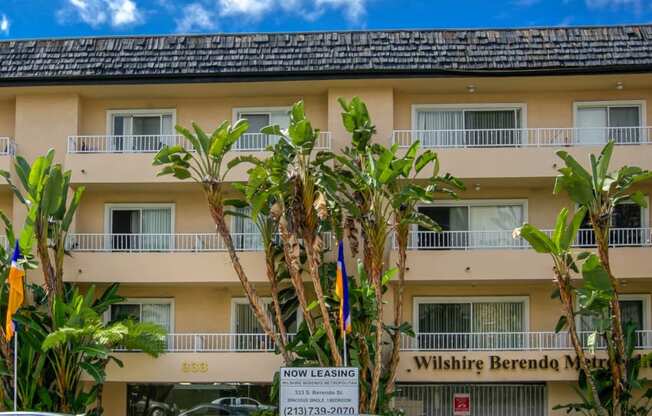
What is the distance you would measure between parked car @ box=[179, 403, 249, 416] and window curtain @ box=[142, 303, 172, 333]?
2.61 meters

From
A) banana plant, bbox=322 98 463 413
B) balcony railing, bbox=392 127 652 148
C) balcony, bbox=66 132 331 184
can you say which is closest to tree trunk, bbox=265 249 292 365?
banana plant, bbox=322 98 463 413

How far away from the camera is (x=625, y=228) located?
25.6m

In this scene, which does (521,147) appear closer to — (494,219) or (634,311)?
(494,219)

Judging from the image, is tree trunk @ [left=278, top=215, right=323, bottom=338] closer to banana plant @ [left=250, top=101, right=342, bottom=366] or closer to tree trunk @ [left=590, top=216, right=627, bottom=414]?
banana plant @ [left=250, top=101, right=342, bottom=366]

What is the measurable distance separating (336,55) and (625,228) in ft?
29.8

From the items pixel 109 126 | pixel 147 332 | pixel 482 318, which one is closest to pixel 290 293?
pixel 147 332

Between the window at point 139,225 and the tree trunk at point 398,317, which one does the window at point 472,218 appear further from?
the window at point 139,225

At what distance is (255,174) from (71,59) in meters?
7.60

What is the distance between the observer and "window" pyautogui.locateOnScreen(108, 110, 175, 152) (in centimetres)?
2716

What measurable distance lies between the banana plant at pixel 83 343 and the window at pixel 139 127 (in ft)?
15.7

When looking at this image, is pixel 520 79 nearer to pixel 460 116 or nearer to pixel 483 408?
pixel 460 116

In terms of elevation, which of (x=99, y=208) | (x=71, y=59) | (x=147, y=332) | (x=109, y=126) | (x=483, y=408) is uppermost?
(x=71, y=59)

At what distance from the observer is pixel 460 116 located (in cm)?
2683

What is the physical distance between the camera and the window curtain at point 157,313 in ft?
87.5
